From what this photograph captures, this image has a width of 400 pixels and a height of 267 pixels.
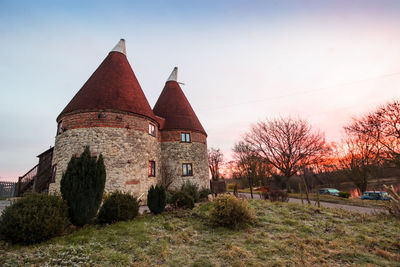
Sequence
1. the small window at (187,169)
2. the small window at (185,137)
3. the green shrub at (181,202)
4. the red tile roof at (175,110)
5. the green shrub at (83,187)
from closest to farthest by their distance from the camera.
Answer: the green shrub at (83,187)
the green shrub at (181,202)
the small window at (187,169)
the small window at (185,137)
the red tile roof at (175,110)

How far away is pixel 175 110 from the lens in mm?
18500

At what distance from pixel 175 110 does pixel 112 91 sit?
6420 millimetres

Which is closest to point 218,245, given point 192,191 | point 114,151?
point 114,151

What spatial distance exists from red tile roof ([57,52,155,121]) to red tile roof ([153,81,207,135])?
11.0 feet

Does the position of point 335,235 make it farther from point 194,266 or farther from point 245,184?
point 245,184

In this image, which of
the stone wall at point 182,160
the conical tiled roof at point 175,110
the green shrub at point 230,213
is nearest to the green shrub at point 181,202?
the green shrub at point 230,213

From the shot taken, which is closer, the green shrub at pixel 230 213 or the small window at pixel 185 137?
the green shrub at pixel 230 213

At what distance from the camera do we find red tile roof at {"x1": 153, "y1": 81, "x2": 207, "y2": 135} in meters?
17.5

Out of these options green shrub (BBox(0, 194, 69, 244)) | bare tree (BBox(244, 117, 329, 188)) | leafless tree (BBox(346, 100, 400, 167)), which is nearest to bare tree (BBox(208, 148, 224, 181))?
bare tree (BBox(244, 117, 329, 188))

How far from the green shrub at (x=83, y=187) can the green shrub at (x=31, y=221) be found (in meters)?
0.76

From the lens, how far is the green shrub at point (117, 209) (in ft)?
23.8

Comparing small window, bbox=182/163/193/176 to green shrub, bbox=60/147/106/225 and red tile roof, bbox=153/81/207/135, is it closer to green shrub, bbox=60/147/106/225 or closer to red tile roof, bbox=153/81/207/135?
red tile roof, bbox=153/81/207/135

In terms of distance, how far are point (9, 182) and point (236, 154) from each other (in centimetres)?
3183

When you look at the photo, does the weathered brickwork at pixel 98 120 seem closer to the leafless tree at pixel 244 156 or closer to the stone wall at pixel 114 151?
the stone wall at pixel 114 151
